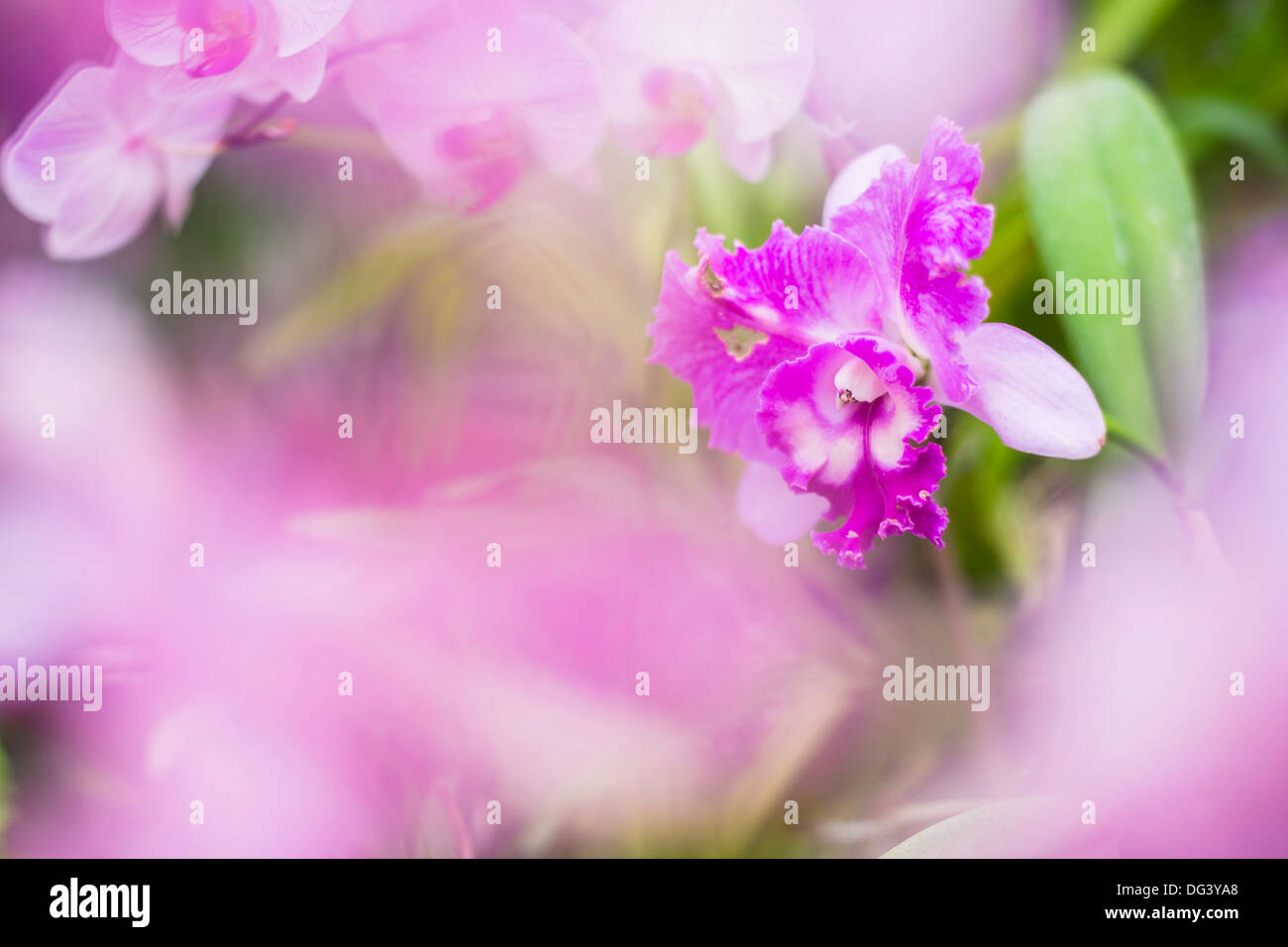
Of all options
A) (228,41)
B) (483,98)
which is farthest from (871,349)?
(228,41)

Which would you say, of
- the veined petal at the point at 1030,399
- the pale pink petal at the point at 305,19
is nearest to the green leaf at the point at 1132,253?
the veined petal at the point at 1030,399

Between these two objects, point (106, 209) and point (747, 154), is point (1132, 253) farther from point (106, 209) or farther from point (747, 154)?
point (106, 209)

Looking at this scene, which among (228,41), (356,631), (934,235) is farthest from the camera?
(356,631)

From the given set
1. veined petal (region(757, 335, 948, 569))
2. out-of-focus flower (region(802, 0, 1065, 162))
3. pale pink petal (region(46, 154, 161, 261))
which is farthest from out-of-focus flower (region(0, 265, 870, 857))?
out-of-focus flower (region(802, 0, 1065, 162))

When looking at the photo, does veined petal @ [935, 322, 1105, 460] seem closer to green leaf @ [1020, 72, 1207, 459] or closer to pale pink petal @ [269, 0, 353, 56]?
green leaf @ [1020, 72, 1207, 459]

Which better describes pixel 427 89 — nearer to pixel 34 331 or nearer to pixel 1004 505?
pixel 34 331

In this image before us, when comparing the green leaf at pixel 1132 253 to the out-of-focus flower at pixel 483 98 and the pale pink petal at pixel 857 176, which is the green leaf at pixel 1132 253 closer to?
the pale pink petal at pixel 857 176
